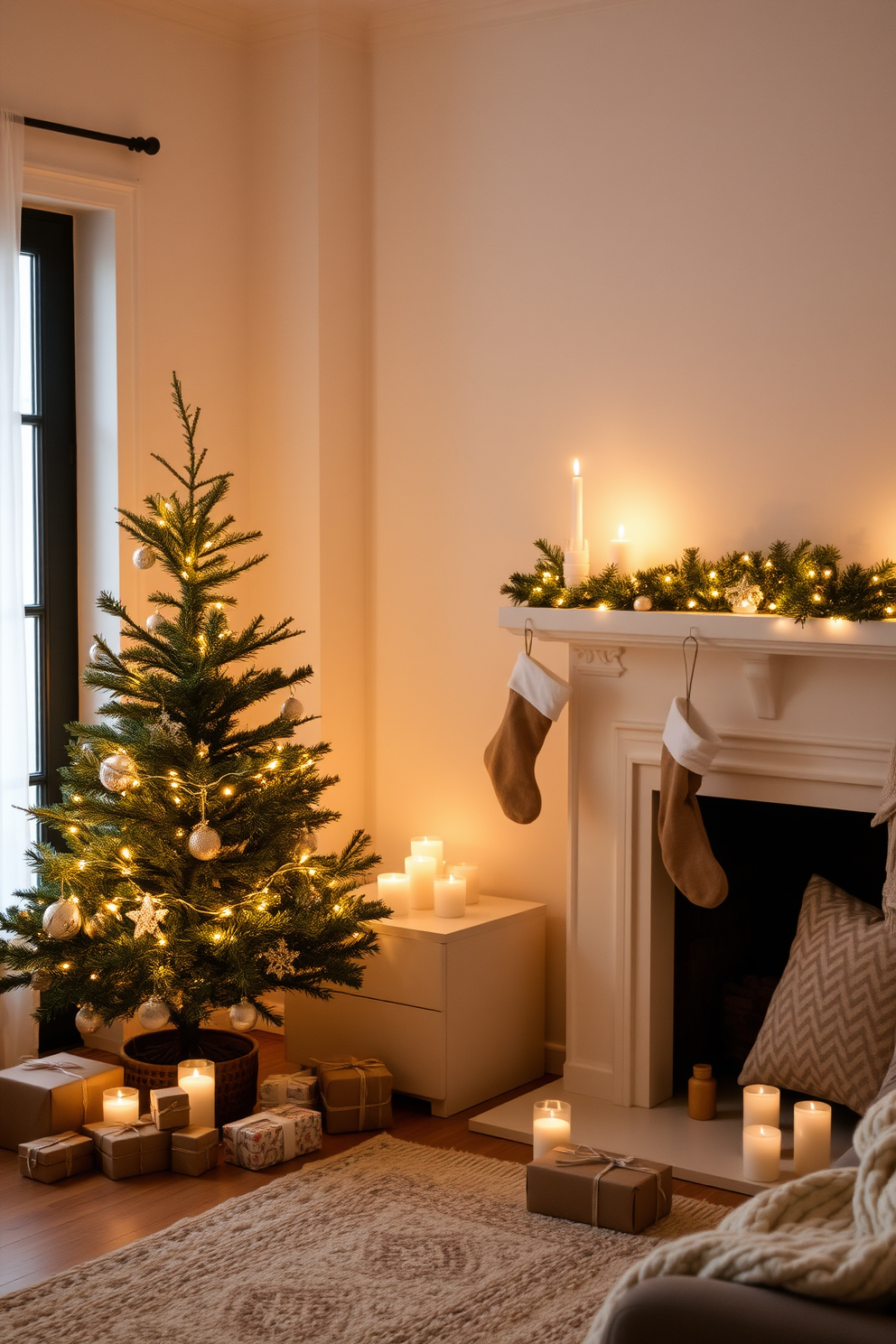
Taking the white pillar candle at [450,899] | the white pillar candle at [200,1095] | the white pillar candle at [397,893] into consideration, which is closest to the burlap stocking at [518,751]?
the white pillar candle at [450,899]

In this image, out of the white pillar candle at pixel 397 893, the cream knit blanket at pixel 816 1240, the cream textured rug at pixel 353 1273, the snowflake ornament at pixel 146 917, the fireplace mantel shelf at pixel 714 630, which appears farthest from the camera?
the white pillar candle at pixel 397 893

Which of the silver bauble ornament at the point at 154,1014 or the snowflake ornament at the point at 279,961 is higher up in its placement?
the snowflake ornament at the point at 279,961

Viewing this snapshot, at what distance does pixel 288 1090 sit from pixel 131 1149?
1.38ft

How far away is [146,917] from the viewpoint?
318cm

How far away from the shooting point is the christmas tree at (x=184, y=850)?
320 centimetres

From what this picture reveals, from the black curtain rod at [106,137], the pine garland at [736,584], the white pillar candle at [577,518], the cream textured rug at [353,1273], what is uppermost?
the black curtain rod at [106,137]

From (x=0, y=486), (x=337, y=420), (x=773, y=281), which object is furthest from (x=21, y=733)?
(x=773, y=281)

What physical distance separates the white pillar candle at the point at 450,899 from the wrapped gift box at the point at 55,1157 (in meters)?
1.02

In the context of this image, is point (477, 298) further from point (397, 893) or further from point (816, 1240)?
point (816, 1240)

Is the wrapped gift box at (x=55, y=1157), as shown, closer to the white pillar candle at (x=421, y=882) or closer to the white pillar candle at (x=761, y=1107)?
the white pillar candle at (x=421, y=882)

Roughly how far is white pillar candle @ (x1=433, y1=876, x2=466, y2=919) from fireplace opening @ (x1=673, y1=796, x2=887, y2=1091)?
22.1 inches

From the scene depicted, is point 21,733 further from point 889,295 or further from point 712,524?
point 889,295

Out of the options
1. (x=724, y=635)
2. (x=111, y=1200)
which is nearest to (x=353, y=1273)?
(x=111, y=1200)

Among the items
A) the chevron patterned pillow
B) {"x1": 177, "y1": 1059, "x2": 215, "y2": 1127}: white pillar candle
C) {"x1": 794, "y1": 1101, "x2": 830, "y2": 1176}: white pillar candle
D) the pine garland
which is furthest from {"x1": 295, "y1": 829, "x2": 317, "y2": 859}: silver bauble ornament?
{"x1": 794, "y1": 1101, "x2": 830, "y2": 1176}: white pillar candle
